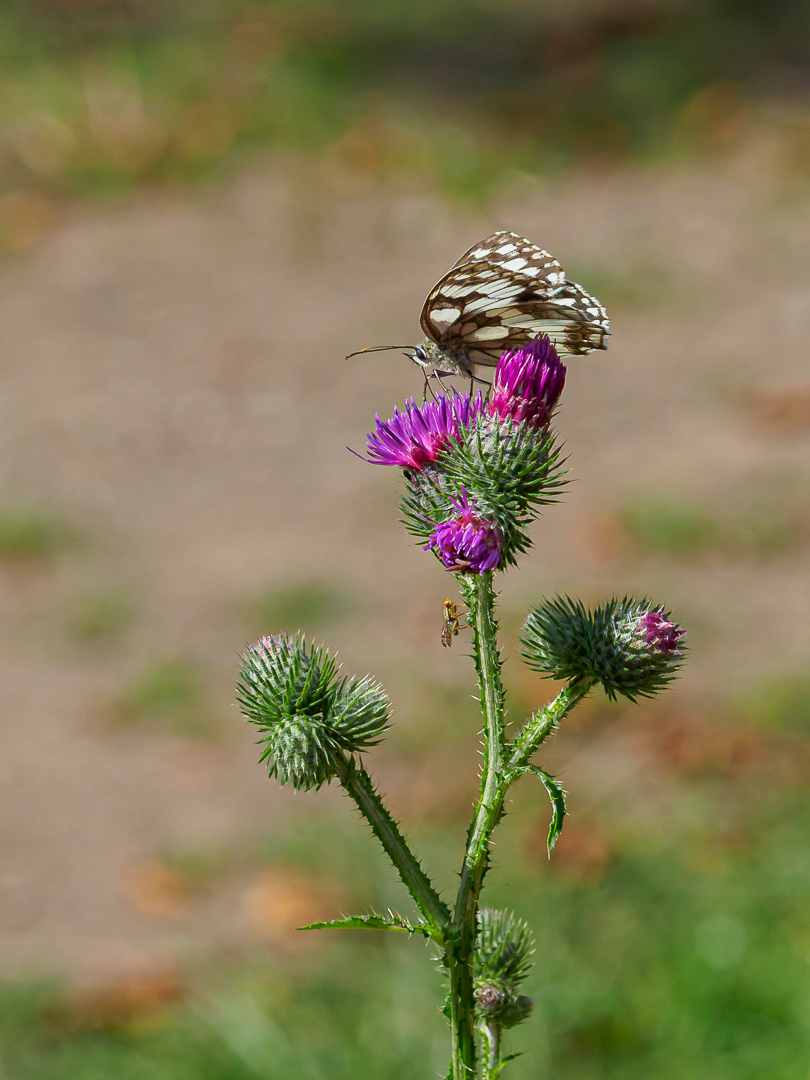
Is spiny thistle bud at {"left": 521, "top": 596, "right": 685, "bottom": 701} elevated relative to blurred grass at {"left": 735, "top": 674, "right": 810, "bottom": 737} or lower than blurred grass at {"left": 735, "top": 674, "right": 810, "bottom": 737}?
lower

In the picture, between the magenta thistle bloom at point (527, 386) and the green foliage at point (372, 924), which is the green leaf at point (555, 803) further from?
the magenta thistle bloom at point (527, 386)


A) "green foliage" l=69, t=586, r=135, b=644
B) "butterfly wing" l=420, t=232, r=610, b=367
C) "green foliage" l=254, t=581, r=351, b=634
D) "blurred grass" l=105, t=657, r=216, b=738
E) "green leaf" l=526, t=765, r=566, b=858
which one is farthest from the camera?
"green foliage" l=69, t=586, r=135, b=644

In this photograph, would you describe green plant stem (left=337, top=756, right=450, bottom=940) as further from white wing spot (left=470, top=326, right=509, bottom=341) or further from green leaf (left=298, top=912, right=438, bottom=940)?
white wing spot (left=470, top=326, right=509, bottom=341)

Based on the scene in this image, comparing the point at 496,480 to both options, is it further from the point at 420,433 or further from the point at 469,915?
the point at 469,915

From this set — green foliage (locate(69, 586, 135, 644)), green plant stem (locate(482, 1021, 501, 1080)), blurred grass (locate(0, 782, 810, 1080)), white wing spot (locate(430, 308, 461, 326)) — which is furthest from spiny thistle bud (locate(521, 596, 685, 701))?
green foliage (locate(69, 586, 135, 644))

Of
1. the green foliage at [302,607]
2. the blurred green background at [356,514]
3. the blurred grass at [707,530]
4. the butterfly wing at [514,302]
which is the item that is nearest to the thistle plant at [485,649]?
the butterfly wing at [514,302]

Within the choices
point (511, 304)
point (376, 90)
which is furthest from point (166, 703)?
point (376, 90)

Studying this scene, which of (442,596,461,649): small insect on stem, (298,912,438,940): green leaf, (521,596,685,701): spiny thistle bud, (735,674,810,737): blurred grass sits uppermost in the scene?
(735,674,810,737): blurred grass
